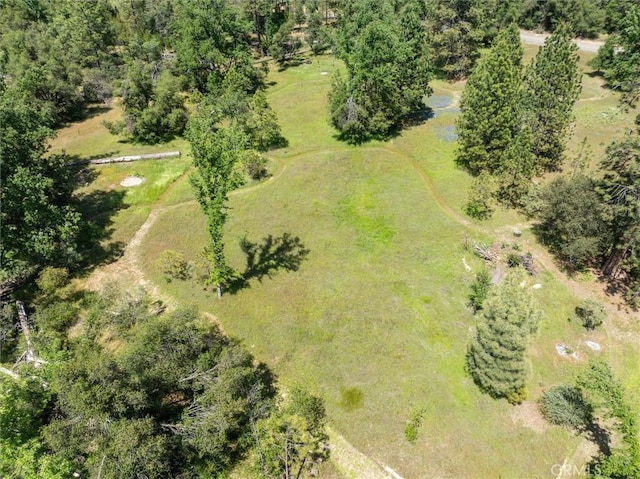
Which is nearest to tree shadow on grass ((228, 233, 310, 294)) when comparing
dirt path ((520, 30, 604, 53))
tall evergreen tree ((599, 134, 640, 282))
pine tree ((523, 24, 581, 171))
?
tall evergreen tree ((599, 134, 640, 282))

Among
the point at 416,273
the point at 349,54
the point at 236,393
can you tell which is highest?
the point at 349,54

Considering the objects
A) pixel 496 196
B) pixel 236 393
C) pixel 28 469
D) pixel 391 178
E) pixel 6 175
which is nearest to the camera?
pixel 28 469

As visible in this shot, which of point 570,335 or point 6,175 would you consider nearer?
point 570,335

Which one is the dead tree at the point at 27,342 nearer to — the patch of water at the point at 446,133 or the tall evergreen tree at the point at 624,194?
the tall evergreen tree at the point at 624,194

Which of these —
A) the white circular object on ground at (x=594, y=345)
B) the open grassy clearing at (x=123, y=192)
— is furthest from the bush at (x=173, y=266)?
the white circular object on ground at (x=594, y=345)

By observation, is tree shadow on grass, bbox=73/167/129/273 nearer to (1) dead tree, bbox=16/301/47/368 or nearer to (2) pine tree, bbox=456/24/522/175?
(1) dead tree, bbox=16/301/47/368

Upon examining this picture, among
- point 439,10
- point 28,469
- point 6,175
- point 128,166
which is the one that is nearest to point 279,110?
point 128,166

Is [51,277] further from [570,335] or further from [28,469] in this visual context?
[570,335]
